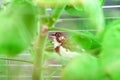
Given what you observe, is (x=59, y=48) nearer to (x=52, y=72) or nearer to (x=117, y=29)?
(x=52, y=72)

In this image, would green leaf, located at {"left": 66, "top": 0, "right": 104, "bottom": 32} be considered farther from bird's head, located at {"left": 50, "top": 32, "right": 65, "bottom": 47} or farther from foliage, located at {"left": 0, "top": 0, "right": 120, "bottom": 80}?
bird's head, located at {"left": 50, "top": 32, "right": 65, "bottom": 47}

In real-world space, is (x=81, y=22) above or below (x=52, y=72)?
above

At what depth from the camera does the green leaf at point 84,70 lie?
0.21 metres

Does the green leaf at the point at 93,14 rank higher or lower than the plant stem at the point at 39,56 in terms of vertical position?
higher

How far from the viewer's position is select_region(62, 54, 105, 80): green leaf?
8.1 inches

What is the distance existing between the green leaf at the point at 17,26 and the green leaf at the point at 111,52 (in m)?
0.07

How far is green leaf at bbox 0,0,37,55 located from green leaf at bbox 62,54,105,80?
0.04m

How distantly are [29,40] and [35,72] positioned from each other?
0.07m

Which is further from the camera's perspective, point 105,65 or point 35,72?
point 35,72

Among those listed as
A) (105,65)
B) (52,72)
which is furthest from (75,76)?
(52,72)

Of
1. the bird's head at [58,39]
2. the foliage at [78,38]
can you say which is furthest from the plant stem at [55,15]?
the bird's head at [58,39]

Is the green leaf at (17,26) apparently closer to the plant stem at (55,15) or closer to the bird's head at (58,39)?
the plant stem at (55,15)

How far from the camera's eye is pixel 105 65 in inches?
7.6

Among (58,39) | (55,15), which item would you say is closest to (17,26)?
(55,15)
